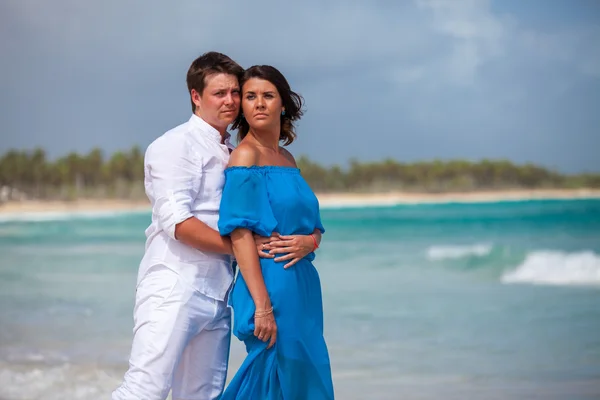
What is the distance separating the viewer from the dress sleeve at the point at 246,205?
2609 mm

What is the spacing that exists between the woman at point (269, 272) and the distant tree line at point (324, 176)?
35922 mm

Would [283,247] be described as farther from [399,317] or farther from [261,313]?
[399,317]

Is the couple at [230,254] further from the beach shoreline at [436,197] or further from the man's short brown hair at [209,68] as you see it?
the beach shoreline at [436,197]

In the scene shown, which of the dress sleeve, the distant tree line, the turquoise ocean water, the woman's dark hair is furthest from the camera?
the distant tree line

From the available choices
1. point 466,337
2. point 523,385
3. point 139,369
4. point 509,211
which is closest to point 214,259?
point 139,369

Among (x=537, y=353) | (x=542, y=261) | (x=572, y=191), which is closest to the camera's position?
(x=537, y=353)

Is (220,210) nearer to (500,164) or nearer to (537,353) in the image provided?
(537,353)

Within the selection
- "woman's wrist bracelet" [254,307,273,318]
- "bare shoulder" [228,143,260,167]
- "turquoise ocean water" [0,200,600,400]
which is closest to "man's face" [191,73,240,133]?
"bare shoulder" [228,143,260,167]

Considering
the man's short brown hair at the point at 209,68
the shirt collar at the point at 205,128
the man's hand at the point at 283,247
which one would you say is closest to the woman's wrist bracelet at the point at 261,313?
the man's hand at the point at 283,247

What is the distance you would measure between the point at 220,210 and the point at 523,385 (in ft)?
11.7

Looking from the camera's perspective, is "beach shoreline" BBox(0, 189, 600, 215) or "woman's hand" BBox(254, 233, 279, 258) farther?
"beach shoreline" BBox(0, 189, 600, 215)

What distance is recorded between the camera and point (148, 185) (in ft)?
9.14

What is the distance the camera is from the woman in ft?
8.63

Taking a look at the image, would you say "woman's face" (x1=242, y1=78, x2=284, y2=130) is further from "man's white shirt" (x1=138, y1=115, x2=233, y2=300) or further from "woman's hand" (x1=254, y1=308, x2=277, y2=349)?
"woman's hand" (x1=254, y1=308, x2=277, y2=349)
